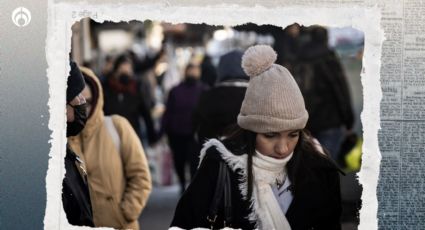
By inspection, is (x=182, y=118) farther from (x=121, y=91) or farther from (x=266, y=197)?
(x=266, y=197)

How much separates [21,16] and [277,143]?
146 cm

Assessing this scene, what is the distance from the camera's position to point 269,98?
13.3 ft

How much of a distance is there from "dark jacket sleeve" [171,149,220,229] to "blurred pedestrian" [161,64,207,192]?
5.23 metres

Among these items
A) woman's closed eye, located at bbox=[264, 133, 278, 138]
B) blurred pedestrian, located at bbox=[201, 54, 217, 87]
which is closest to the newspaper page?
woman's closed eye, located at bbox=[264, 133, 278, 138]

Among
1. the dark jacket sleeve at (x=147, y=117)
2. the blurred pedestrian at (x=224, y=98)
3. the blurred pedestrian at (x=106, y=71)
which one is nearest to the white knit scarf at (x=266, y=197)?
the blurred pedestrian at (x=224, y=98)

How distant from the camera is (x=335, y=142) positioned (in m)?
7.63

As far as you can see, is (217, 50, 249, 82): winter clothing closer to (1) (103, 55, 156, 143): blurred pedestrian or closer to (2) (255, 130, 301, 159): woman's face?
(2) (255, 130, 301, 159): woman's face

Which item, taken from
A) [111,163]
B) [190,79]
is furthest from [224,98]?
[190,79]

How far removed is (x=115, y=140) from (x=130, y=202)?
0.40 meters

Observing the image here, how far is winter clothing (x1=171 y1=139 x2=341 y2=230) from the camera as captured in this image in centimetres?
417

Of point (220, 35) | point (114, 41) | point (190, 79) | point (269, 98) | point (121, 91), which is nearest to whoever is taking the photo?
point (269, 98)

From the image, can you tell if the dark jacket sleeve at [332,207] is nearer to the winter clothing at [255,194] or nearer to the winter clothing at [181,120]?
the winter clothing at [255,194]

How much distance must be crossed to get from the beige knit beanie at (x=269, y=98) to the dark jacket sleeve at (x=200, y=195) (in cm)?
28

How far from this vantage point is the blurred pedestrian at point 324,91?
762 centimetres
